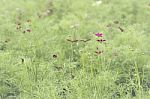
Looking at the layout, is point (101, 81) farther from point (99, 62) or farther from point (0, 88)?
point (0, 88)

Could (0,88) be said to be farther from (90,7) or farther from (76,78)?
(90,7)

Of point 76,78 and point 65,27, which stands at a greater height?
point 65,27

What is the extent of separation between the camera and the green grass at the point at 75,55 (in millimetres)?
3309

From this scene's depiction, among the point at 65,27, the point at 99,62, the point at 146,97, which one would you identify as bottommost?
the point at 146,97

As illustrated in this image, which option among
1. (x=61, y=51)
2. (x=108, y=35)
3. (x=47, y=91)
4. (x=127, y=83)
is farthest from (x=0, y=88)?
(x=108, y=35)

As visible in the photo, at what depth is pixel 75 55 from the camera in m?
3.92

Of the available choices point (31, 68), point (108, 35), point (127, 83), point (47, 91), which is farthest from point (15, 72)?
point (108, 35)

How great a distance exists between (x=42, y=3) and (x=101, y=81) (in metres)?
2.42

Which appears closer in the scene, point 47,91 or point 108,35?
point 47,91

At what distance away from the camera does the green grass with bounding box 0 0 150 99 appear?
331cm

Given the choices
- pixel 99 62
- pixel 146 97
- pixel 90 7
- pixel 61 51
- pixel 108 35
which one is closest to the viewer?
pixel 146 97

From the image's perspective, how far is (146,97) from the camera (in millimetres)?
3146

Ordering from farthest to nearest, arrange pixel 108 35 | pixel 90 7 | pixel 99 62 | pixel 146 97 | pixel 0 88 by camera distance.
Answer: pixel 90 7, pixel 108 35, pixel 99 62, pixel 0 88, pixel 146 97

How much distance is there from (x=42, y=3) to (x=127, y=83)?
237 cm
